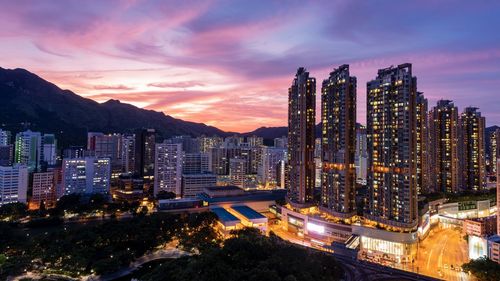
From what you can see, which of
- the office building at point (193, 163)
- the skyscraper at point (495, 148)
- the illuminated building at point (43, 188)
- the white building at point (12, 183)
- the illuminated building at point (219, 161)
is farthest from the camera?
the illuminated building at point (219, 161)

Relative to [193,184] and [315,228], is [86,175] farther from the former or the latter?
[315,228]

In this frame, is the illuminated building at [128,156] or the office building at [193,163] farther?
the illuminated building at [128,156]

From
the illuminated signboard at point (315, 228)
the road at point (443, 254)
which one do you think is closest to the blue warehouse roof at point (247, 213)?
the illuminated signboard at point (315, 228)

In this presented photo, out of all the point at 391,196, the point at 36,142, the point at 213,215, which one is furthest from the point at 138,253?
the point at 36,142

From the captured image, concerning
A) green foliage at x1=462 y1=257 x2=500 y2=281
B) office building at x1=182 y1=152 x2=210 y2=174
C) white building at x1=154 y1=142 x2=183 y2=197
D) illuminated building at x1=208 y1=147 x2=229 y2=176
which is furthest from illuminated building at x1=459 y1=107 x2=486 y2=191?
illuminated building at x1=208 y1=147 x2=229 y2=176

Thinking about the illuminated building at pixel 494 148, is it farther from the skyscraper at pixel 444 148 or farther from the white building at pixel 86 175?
the white building at pixel 86 175

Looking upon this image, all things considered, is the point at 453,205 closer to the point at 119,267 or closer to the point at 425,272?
the point at 425,272
